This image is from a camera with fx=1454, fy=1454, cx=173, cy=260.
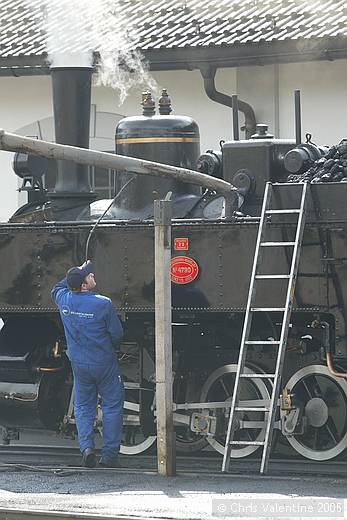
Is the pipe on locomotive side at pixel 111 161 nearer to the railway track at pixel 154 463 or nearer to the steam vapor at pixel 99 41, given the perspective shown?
the railway track at pixel 154 463

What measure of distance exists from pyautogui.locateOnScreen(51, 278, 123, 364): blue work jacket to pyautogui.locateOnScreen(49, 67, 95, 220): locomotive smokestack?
154cm

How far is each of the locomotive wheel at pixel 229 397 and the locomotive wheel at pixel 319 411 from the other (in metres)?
0.26

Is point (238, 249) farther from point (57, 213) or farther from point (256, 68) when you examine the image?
point (256, 68)

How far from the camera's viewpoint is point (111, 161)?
10258mm

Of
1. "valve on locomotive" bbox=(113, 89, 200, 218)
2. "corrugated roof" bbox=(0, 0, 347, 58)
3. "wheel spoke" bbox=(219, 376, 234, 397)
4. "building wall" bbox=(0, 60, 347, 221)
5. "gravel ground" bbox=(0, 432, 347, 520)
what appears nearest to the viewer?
"gravel ground" bbox=(0, 432, 347, 520)

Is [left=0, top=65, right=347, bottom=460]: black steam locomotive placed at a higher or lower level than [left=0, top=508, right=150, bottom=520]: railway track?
higher

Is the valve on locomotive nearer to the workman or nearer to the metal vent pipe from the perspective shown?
the metal vent pipe

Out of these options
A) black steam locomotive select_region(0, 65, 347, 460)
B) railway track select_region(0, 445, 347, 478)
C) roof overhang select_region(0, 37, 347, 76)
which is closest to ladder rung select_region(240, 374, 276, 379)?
black steam locomotive select_region(0, 65, 347, 460)

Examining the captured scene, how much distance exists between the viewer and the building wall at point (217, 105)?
1658cm

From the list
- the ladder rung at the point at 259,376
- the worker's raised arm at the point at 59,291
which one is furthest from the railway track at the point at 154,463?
the worker's raised arm at the point at 59,291

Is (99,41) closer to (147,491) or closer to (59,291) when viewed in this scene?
(59,291)

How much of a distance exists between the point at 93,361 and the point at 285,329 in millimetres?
1447

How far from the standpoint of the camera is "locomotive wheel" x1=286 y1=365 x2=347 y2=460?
10.7 metres

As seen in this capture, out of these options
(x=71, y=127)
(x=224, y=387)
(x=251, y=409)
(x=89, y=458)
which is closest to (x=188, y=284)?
(x=224, y=387)
